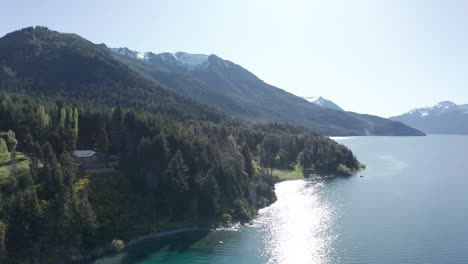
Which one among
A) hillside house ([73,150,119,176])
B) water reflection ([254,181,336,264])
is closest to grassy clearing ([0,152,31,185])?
hillside house ([73,150,119,176])

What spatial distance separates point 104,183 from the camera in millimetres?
78812

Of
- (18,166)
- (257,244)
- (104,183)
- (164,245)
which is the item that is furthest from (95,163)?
(257,244)

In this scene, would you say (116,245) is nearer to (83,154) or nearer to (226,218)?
(226,218)

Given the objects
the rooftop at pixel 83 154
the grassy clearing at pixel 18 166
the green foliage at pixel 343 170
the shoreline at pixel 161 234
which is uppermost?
the rooftop at pixel 83 154


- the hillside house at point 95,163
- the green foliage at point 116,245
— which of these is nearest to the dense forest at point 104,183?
the green foliage at point 116,245

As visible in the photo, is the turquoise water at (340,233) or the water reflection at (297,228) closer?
A: the turquoise water at (340,233)

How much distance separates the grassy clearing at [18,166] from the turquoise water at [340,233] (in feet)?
85.0

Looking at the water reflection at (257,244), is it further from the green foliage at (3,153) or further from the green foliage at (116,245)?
the green foliage at (3,153)

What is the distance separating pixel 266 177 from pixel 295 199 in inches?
Result: 448

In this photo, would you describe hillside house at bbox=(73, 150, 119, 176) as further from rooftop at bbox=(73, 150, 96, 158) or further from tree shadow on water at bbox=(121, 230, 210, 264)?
tree shadow on water at bbox=(121, 230, 210, 264)

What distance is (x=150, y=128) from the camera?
97312 mm

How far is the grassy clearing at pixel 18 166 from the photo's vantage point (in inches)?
2643

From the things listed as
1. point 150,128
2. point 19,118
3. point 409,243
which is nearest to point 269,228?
point 409,243

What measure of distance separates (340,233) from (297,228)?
9.73m
